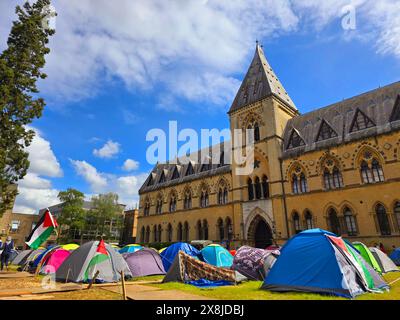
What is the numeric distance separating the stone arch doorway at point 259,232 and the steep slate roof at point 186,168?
7.39 metres

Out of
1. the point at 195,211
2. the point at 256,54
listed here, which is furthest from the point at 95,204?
the point at 256,54

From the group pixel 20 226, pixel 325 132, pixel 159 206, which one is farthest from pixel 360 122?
pixel 20 226

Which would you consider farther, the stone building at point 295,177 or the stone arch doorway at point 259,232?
the stone arch doorway at point 259,232

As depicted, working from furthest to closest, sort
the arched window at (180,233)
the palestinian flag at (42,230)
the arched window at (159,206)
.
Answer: the arched window at (159,206) < the arched window at (180,233) < the palestinian flag at (42,230)

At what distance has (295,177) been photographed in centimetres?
2578

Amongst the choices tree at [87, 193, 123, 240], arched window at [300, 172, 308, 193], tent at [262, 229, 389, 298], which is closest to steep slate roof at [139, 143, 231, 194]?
arched window at [300, 172, 308, 193]

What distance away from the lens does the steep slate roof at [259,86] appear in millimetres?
30797

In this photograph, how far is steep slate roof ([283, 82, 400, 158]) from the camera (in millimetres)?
22078

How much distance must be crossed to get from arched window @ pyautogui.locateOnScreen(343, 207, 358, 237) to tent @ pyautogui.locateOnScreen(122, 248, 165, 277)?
16062mm

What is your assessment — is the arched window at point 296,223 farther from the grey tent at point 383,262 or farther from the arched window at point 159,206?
the arched window at point 159,206

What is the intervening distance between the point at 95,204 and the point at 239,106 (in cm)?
3923

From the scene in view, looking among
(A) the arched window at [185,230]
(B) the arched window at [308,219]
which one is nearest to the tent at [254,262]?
(B) the arched window at [308,219]

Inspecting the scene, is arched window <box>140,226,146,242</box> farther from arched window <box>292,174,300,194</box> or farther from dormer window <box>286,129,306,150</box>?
dormer window <box>286,129,306,150</box>

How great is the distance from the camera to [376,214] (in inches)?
806
